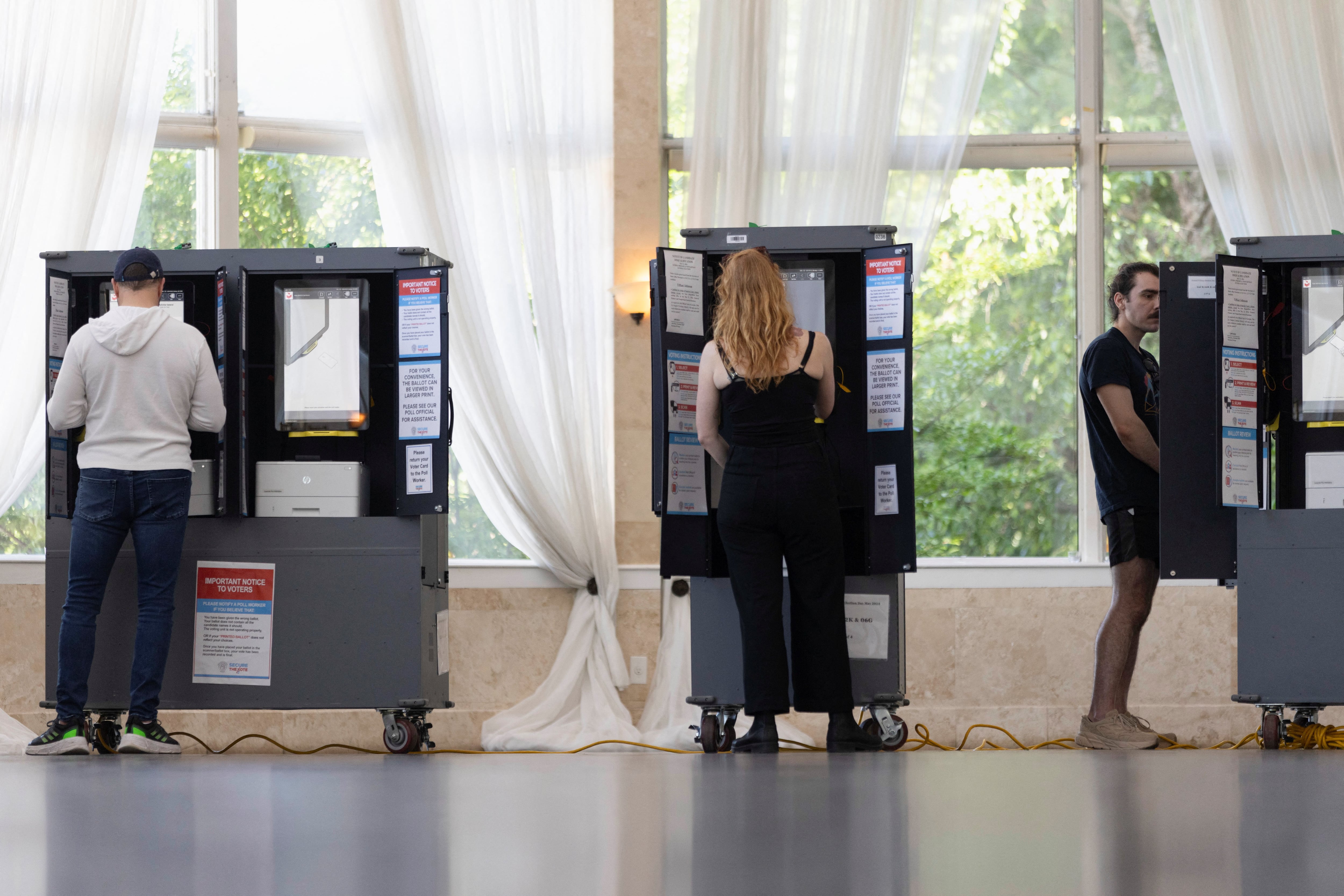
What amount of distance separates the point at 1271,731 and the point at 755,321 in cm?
213

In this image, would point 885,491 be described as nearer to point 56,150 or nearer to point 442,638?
point 442,638

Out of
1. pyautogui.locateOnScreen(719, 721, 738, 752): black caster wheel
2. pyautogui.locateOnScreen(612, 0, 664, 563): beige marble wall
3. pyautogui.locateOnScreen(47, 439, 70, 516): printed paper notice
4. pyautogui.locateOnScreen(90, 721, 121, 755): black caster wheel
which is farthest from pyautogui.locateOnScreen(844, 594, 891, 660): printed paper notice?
pyautogui.locateOnScreen(47, 439, 70, 516): printed paper notice

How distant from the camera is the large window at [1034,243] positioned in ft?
20.4

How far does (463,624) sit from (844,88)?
2.97 meters

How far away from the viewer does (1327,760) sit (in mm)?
3789

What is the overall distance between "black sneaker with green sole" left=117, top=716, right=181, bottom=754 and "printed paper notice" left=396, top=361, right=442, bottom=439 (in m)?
1.27

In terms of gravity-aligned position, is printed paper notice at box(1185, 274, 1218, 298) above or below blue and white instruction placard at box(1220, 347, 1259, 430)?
above

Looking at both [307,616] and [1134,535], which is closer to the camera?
[1134,535]

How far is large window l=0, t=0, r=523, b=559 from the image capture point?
619 centimetres

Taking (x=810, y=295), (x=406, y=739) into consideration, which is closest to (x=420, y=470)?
(x=406, y=739)

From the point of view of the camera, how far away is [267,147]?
6.23 meters

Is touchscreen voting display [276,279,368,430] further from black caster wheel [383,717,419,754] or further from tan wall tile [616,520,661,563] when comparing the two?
tan wall tile [616,520,661,563]

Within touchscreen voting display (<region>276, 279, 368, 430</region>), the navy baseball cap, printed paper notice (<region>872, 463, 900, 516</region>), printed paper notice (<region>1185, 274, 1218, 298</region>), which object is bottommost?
printed paper notice (<region>872, 463, 900, 516</region>)

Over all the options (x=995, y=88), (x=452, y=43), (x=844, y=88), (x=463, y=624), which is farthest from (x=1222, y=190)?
(x=463, y=624)
